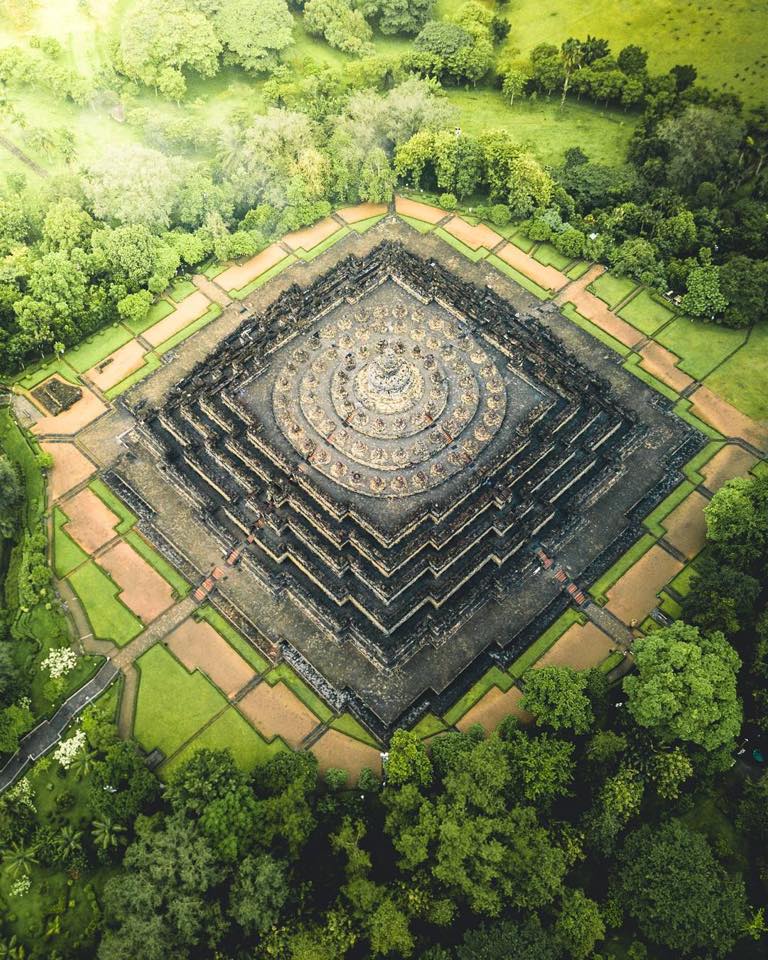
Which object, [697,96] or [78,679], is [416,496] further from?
[697,96]

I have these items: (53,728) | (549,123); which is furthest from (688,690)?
(549,123)

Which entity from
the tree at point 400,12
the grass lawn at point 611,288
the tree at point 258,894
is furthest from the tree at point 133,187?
the tree at point 258,894

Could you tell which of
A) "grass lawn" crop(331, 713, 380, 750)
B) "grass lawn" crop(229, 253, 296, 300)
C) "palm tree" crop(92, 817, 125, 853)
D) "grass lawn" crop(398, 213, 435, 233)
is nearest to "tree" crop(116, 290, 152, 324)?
"grass lawn" crop(229, 253, 296, 300)

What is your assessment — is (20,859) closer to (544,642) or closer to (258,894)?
(258,894)

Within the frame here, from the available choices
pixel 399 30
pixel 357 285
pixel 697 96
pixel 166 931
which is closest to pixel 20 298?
pixel 357 285

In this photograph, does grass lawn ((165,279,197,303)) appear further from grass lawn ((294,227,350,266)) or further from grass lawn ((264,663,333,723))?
grass lawn ((264,663,333,723))

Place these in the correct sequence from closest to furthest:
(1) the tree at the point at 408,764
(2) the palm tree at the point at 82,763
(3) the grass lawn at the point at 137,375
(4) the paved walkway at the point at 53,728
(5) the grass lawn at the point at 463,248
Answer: (1) the tree at the point at 408,764 → (2) the palm tree at the point at 82,763 → (4) the paved walkway at the point at 53,728 → (3) the grass lawn at the point at 137,375 → (5) the grass lawn at the point at 463,248

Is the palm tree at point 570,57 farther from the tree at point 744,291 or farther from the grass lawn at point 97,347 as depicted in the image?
the grass lawn at point 97,347
